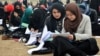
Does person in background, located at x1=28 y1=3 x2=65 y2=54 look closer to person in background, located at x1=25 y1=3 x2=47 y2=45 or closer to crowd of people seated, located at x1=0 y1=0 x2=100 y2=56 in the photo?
crowd of people seated, located at x1=0 y1=0 x2=100 y2=56

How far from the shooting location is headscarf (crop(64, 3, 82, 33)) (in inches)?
135

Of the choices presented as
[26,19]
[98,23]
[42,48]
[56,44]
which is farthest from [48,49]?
[98,23]

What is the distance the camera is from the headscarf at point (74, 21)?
3.44m

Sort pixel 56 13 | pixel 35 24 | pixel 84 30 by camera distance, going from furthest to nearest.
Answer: pixel 35 24 < pixel 56 13 < pixel 84 30

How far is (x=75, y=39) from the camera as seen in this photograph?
11.2 feet

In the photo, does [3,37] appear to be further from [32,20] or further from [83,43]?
[83,43]

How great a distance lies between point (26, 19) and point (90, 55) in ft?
8.71

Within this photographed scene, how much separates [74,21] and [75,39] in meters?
0.26

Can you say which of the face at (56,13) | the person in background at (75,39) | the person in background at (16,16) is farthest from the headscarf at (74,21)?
the person in background at (16,16)

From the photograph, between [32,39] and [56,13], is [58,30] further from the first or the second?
[32,39]

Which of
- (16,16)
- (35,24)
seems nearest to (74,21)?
(35,24)

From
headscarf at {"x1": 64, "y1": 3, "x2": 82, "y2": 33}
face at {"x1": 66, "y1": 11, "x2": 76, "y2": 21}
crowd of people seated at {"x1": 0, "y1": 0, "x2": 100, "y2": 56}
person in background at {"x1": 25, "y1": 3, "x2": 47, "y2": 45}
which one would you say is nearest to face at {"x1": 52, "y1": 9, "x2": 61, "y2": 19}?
crowd of people seated at {"x1": 0, "y1": 0, "x2": 100, "y2": 56}

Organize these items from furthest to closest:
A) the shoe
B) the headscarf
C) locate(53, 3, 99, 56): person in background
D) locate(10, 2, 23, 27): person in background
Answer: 1. locate(10, 2, 23, 27): person in background
2. the shoe
3. the headscarf
4. locate(53, 3, 99, 56): person in background

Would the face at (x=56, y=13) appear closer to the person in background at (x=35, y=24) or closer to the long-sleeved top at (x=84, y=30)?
the long-sleeved top at (x=84, y=30)
